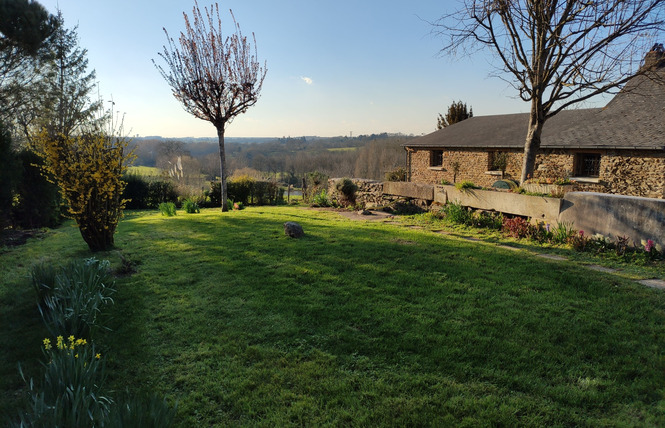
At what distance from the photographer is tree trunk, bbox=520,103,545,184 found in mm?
9586

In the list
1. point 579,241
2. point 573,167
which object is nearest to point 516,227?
point 579,241

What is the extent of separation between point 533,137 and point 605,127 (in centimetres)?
774

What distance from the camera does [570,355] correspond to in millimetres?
2885

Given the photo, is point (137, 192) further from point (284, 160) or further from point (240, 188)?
point (284, 160)

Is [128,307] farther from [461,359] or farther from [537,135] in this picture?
[537,135]

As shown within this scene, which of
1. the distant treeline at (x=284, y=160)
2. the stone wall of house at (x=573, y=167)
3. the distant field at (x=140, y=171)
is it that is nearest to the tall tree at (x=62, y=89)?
the distant field at (x=140, y=171)

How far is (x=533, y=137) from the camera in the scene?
32.3ft

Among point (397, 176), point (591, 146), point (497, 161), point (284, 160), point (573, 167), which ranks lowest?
point (397, 176)

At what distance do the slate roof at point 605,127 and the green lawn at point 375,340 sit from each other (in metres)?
10.2

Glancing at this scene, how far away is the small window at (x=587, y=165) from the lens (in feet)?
48.0

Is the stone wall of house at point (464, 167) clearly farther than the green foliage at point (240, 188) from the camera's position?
No

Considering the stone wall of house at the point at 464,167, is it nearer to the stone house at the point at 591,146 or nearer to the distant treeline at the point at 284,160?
the stone house at the point at 591,146

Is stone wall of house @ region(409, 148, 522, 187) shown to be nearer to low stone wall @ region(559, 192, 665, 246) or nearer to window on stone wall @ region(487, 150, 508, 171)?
window on stone wall @ region(487, 150, 508, 171)

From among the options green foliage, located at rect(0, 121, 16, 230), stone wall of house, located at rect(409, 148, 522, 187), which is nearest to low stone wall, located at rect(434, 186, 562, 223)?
stone wall of house, located at rect(409, 148, 522, 187)
